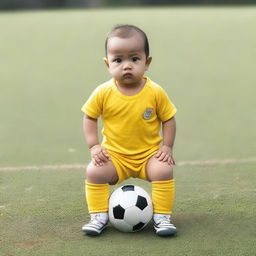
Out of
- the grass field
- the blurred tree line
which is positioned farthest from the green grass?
the blurred tree line

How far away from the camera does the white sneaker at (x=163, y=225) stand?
3861 mm

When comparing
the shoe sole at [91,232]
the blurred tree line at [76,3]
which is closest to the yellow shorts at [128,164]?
the shoe sole at [91,232]

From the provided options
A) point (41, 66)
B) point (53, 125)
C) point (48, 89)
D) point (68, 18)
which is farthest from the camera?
point (68, 18)

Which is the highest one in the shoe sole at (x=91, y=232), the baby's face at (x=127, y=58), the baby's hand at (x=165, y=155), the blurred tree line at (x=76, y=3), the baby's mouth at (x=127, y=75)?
the baby's face at (x=127, y=58)

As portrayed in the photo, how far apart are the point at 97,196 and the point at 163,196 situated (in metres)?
0.37

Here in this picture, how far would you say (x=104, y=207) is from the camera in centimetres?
403

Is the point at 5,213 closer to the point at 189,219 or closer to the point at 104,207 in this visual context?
the point at 104,207

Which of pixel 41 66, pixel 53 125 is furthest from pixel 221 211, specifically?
pixel 41 66

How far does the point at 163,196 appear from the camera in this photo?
13.1 feet

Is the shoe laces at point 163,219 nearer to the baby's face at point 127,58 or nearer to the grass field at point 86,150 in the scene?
the grass field at point 86,150

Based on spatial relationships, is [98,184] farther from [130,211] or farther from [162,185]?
[162,185]

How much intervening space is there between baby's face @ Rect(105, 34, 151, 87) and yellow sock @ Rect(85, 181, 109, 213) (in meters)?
0.61

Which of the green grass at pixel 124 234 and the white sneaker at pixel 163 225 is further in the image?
the white sneaker at pixel 163 225

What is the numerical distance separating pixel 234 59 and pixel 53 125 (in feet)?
17.1
